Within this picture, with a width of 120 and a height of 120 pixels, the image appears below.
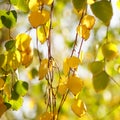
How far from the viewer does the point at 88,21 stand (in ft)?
3.98

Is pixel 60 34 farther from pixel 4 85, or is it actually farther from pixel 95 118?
pixel 4 85

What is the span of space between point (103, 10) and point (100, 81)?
180 mm

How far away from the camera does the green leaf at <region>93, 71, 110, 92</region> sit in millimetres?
1188

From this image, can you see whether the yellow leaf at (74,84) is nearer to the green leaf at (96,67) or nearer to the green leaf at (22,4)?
the green leaf at (96,67)

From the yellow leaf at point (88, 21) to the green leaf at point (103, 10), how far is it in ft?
0.30

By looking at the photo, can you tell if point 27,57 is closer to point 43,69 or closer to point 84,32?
point 43,69

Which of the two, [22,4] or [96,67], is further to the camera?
[22,4]

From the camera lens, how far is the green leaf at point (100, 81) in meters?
→ 1.19


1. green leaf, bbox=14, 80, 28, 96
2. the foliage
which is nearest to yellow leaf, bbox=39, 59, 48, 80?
the foliage

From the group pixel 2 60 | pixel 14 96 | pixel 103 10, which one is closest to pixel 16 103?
pixel 14 96

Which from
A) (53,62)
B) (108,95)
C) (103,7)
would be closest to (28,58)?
(53,62)

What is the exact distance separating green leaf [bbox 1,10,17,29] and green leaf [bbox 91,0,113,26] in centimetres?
25

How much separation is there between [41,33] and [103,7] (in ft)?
0.78

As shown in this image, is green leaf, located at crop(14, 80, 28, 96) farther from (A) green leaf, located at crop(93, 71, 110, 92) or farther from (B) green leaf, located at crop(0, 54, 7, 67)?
(A) green leaf, located at crop(93, 71, 110, 92)
